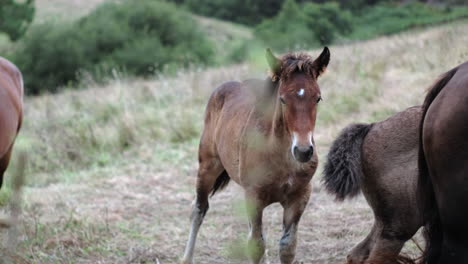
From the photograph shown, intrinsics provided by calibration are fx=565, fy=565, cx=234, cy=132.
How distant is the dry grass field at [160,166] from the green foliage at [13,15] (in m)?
9.77

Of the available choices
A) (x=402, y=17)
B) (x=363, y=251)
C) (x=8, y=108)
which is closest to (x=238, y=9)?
(x=402, y=17)

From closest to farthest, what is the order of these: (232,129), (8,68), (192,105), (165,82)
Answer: (232,129), (8,68), (192,105), (165,82)

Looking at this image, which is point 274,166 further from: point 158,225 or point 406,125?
point 158,225

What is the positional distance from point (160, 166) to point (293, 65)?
5.93m

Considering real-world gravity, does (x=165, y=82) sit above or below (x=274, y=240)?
below

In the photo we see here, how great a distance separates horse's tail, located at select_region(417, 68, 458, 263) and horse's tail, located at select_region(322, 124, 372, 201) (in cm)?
94

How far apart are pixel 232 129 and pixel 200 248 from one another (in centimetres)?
159

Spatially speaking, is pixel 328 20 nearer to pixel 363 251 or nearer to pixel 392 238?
pixel 363 251

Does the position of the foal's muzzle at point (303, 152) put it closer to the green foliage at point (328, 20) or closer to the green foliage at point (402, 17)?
the green foliage at point (402, 17)

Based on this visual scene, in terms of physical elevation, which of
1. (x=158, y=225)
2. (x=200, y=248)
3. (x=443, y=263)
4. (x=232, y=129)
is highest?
(x=443, y=263)

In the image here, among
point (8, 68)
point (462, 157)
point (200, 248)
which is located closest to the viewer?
point (462, 157)

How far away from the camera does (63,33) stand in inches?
1133

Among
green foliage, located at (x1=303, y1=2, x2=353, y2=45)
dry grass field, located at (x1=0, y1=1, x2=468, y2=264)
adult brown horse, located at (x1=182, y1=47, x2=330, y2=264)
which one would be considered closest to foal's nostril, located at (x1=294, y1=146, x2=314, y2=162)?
adult brown horse, located at (x1=182, y1=47, x2=330, y2=264)

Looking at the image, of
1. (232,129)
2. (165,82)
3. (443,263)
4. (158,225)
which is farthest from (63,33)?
(443,263)
